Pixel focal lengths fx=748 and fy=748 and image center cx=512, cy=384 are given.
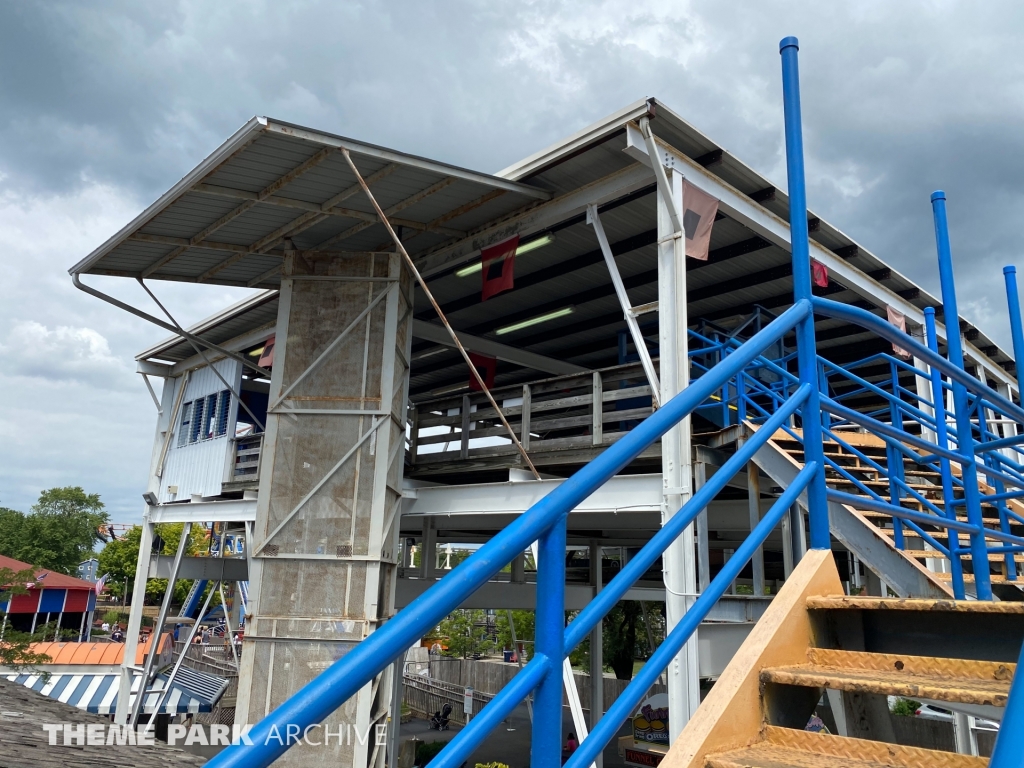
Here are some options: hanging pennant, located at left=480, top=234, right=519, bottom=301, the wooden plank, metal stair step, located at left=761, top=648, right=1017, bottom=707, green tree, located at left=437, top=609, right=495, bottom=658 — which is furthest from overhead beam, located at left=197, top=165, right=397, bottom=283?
green tree, located at left=437, top=609, right=495, bottom=658

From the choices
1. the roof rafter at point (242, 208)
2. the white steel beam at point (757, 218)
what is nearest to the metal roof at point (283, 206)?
the roof rafter at point (242, 208)

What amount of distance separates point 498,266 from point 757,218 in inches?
137

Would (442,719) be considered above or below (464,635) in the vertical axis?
below

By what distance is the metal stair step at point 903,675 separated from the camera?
82.2 inches

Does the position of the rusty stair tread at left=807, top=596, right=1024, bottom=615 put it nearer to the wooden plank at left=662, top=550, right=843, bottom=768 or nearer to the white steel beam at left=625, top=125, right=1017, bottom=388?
the wooden plank at left=662, top=550, right=843, bottom=768

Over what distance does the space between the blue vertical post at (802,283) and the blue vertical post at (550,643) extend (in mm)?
1619

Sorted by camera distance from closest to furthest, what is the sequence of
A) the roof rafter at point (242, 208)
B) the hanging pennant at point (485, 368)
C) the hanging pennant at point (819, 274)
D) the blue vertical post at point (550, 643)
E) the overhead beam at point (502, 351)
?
the blue vertical post at point (550, 643) < the roof rafter at point (242, 208) < the hanging pennant at point (819, 274) < the overhead beam at point (502, 351) < the hanging pennant at point (485, 368)

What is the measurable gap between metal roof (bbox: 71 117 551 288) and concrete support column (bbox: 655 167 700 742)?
2.10 meters

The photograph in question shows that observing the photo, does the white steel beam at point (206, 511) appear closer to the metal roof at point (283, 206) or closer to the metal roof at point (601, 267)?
the metal roof at point (601, 267)

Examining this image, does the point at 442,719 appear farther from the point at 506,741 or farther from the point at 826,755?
the point at 826,755

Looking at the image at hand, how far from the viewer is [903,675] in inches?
93.6

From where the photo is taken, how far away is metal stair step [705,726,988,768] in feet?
6.51

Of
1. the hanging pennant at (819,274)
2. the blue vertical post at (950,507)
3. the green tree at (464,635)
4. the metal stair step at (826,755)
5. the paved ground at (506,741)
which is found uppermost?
the hanging pennant at (819,274)

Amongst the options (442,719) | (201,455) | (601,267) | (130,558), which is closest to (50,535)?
(130,558)
